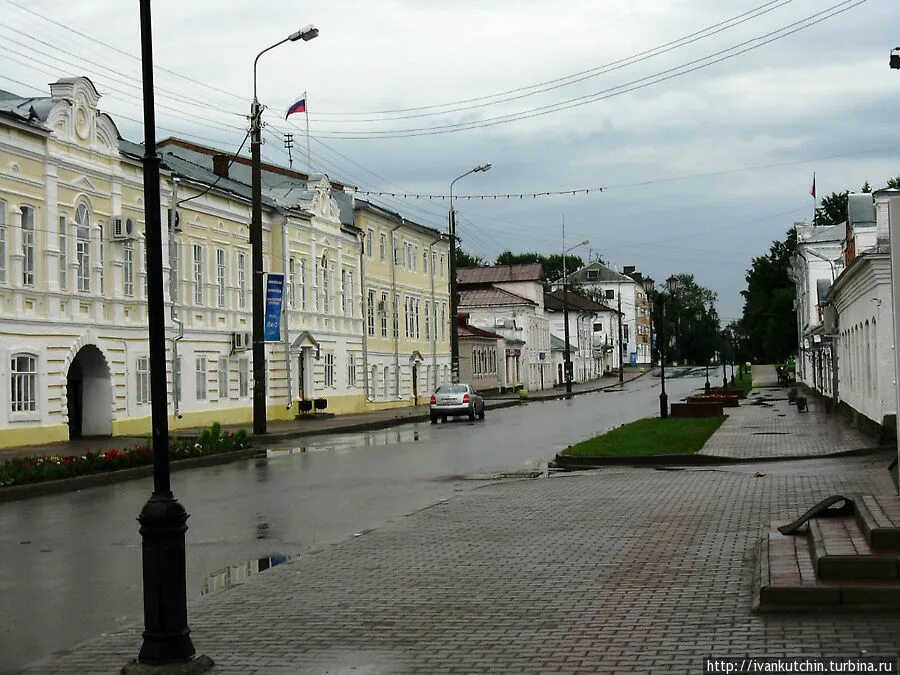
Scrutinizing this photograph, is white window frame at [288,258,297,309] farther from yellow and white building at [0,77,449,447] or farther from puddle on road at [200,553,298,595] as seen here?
puddle on road at [200,553,298,595]

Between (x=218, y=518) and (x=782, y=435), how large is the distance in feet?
57.1

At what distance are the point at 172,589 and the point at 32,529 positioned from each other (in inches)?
336

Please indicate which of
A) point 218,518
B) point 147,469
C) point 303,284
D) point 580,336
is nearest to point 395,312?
point 303,284

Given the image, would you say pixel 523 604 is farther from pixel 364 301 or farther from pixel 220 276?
pixel 364 301

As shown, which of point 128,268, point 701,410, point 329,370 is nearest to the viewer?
point 128,268

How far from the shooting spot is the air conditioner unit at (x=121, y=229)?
34.5m

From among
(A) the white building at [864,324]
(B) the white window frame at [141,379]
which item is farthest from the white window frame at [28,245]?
(A) the white building at [864,324]

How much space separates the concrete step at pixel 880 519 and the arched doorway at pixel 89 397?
27.5 metres

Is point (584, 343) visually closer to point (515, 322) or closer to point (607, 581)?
point (515, 322)

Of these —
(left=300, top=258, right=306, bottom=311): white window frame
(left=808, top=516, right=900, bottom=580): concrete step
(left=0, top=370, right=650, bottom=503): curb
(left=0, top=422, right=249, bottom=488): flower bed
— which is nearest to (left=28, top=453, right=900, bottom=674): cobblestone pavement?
(left=808, top=516, right=900, bottom=580): concrete step

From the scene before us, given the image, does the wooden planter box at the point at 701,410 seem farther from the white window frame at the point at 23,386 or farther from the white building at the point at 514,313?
the white building at the point at 514,313

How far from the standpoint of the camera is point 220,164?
48594 mm

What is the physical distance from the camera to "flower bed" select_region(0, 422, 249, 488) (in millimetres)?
19906

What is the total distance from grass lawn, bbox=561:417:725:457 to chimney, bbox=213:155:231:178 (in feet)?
74.1
